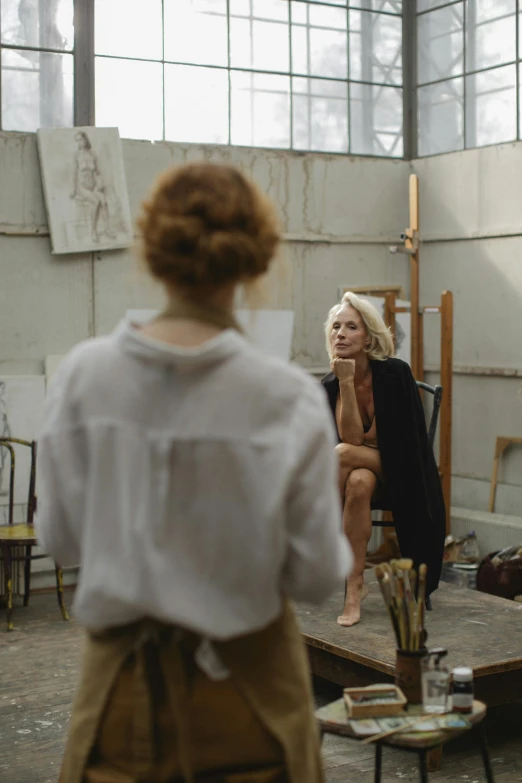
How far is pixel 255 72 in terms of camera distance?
19.6 feet

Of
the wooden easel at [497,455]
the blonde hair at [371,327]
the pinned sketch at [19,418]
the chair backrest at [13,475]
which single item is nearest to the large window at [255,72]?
the pinned sketch at [19,418]

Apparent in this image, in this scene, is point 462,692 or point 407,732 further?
point 462,692

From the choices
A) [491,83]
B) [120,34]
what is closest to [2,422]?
[120,34]

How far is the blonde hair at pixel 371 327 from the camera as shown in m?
3.87

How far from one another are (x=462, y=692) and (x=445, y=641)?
1268mm

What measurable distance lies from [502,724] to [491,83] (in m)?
3.85

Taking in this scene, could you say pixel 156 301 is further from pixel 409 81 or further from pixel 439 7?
pixel 439 7

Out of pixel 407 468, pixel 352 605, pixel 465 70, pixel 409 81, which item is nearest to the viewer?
pixel 352 605

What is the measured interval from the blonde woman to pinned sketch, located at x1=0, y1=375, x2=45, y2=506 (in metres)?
2.01

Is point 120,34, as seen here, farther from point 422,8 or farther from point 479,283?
point 479,283

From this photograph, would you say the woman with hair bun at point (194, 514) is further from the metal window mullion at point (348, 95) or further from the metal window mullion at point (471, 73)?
the metal window mullion at point (348, 95)

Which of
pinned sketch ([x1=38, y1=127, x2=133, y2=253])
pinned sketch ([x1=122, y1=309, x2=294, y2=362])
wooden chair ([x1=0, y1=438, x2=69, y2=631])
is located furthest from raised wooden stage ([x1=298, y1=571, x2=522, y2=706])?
pinned sketch ([x1=38, y1=127, x2=133, y2=253])

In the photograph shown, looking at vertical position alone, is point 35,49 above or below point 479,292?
above

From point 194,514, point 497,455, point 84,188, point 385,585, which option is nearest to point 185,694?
point 194,514
